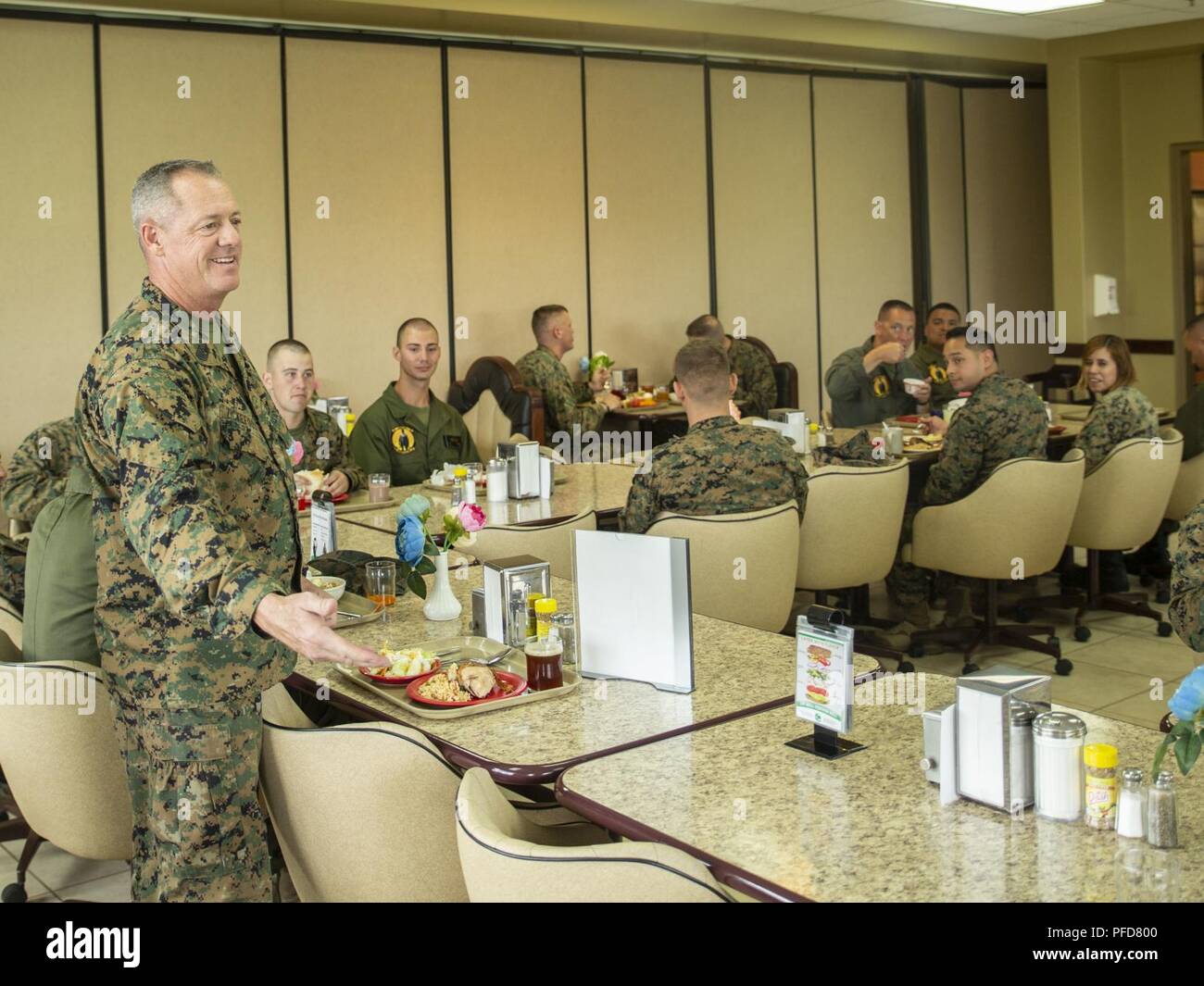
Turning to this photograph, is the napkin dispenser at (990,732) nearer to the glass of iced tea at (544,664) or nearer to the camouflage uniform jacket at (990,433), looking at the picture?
the glass of iced tea at (544,664)

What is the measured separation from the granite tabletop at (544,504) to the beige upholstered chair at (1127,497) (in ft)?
6.99

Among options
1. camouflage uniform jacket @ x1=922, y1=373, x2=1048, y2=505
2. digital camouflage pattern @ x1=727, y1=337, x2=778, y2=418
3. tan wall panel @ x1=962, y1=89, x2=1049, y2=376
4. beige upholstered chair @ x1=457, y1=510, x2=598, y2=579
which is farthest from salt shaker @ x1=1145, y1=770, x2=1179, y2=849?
tan wall panel @ x1=962, y1=89, x2=1049, y2=376

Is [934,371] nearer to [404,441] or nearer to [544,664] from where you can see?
[404,441]

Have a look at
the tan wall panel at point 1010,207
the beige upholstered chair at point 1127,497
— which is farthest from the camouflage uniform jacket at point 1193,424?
the tan wall panel at point 1010,207

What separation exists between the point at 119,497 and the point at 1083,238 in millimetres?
10519

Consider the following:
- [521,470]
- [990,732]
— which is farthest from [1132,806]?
[521,470]

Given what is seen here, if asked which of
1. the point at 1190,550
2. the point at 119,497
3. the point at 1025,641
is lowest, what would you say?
the point at 1025,641

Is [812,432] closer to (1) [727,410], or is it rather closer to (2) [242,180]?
(1) [727,410]

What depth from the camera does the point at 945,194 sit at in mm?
11820

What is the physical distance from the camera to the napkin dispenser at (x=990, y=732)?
198cm

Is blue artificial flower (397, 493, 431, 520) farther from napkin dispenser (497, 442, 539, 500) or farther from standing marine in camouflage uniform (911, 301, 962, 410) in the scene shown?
standing marine in camouflage uniform (911, 301, 962, 410)

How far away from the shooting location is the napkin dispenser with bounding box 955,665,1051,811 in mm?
1980
